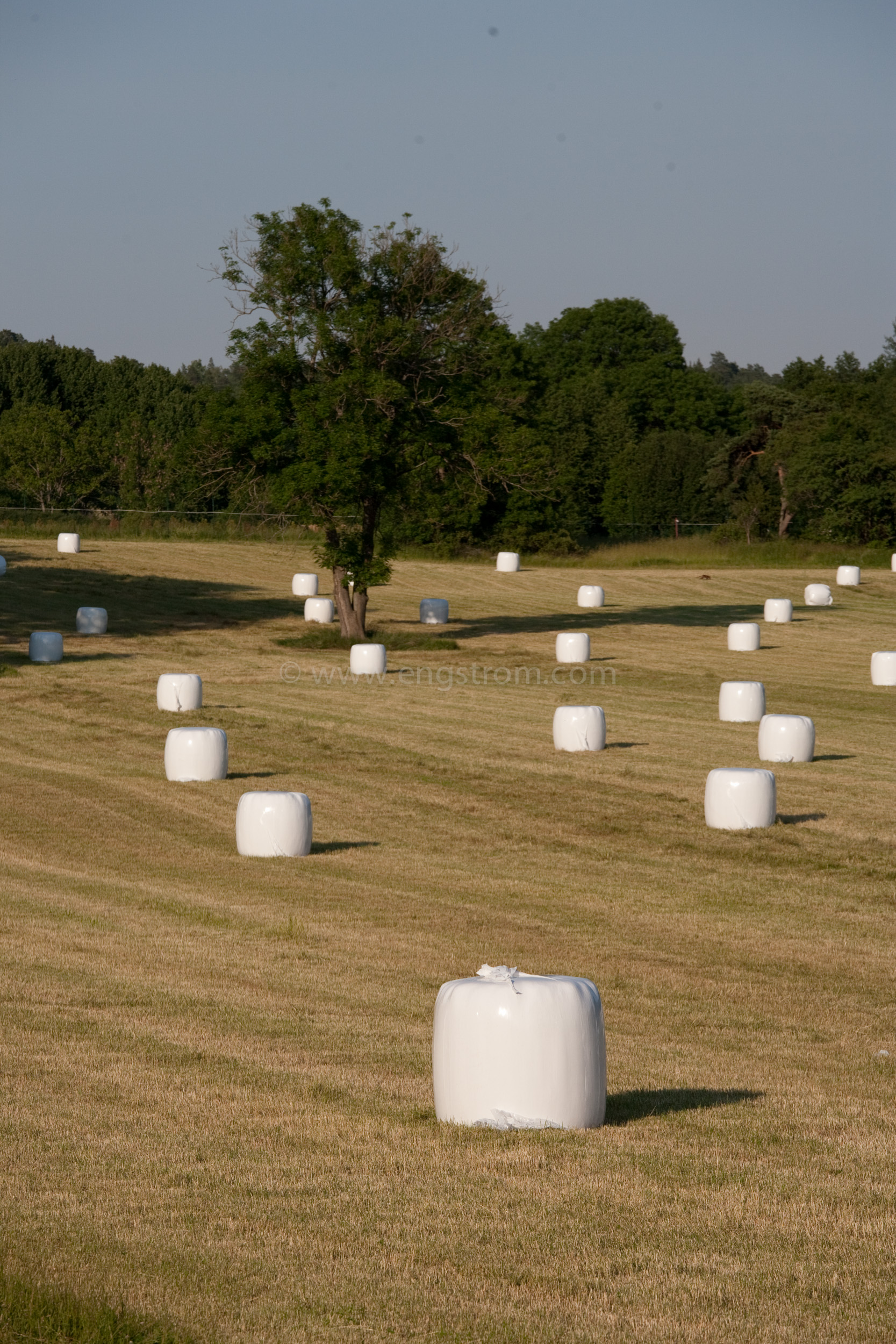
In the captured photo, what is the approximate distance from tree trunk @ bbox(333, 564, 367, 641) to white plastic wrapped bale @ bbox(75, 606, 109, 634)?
22.6 ft

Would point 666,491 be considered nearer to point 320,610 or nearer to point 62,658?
point 320,610

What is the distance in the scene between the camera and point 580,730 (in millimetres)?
27797

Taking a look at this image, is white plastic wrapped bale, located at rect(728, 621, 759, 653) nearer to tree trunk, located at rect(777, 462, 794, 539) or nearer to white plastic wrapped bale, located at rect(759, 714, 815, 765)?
white plastic wrapped bale, located at rect(759, 714, 815, 765)

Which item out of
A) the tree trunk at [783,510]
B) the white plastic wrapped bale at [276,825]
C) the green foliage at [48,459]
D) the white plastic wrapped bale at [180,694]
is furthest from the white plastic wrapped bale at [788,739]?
the green foliage at [48,459]

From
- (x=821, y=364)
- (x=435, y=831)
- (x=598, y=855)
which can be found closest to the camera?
(x=598, y=855)

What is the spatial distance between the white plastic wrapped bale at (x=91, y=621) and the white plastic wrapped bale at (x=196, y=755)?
22.2 metres

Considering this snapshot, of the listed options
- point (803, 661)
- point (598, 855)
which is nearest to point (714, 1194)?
point (598, 855)

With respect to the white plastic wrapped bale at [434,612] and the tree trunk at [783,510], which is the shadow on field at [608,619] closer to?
the white plastic wrapped bale at [434,612]

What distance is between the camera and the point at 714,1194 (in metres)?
7.26

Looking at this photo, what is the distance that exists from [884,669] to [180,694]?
16803mm

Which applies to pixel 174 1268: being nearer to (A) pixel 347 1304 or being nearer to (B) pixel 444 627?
(A) pixel 347 1304

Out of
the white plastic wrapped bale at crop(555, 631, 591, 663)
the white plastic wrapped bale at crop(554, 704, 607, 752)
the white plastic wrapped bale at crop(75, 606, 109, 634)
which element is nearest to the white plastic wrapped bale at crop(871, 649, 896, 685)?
the white plastic wrapped bale at crop(555, 631, 591, 663)

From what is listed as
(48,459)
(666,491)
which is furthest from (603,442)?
(48,459)

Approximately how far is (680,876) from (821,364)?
92.5 meters
